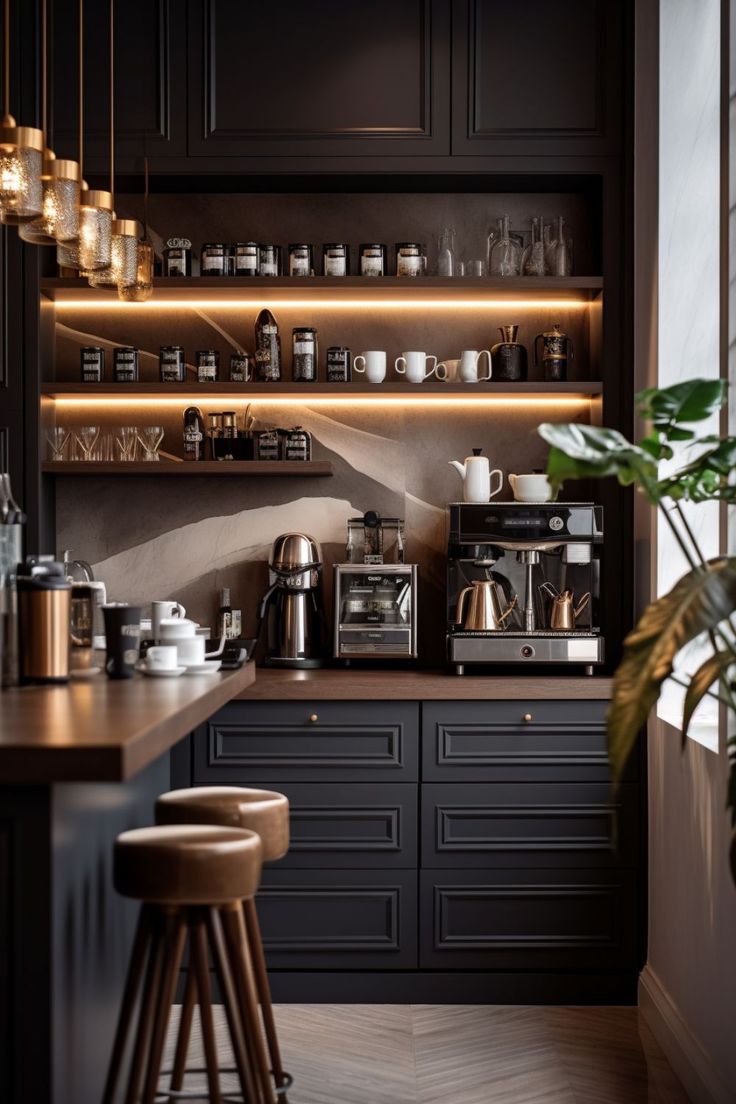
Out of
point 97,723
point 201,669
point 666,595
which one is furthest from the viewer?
point 201,669

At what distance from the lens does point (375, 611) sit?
12.7ft

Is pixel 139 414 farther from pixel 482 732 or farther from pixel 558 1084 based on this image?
pixel 558 1084

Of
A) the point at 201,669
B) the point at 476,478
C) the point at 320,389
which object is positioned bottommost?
the point at 201,669

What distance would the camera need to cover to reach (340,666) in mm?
3943

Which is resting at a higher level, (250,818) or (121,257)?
(121,257)

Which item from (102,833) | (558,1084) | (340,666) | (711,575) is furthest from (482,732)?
(711,575)

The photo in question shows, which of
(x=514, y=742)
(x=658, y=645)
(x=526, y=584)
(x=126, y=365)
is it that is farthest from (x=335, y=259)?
(x=658, y=645)

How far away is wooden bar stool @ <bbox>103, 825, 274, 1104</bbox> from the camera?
6.50ft

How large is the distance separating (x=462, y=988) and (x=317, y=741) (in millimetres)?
854

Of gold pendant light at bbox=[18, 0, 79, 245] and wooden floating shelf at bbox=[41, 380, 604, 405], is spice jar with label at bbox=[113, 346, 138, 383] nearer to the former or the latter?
wooden floating shelf at bbox=[41, 380, 604, 405]

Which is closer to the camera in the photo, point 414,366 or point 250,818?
point 250,818

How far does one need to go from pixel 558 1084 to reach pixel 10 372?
2.72 meters

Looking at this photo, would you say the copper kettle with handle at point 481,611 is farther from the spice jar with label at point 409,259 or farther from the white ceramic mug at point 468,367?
the spice jar with label at point 409,259

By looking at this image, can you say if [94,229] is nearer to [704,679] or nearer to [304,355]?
[304,355]
